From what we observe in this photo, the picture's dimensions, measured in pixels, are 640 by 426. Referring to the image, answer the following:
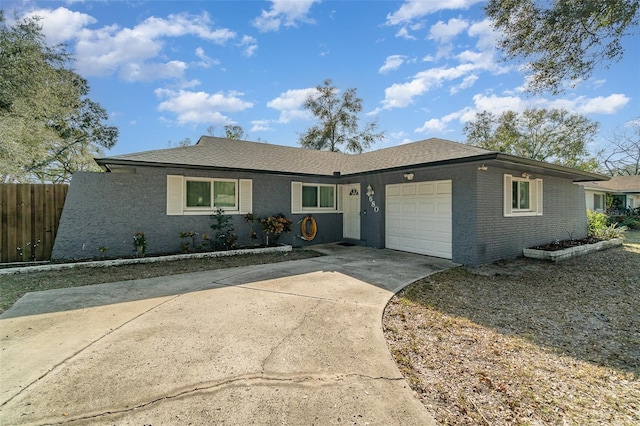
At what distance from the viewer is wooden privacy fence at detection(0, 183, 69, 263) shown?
7.02m

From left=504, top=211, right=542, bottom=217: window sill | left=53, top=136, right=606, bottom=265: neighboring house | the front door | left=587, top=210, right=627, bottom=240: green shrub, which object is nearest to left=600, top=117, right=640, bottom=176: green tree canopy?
left=587, top=210, right=627, bottom=240: green shrub

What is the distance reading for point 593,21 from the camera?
21.1 ft

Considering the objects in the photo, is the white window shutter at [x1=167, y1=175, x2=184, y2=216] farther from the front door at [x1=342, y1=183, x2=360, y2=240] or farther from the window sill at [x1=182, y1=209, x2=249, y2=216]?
the front door at [x1=342, y1=183, x2=360, y2=240]

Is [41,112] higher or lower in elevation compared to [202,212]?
higher

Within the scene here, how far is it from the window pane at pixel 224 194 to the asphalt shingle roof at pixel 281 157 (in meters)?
0.74

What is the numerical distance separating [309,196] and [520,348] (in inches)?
324

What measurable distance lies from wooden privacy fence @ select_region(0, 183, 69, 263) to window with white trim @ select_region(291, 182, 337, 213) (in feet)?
20.8

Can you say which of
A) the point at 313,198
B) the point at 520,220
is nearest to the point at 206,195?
the point at 313,198

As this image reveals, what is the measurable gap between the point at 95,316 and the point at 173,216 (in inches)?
179

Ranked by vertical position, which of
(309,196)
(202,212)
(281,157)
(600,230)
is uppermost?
(281,157)

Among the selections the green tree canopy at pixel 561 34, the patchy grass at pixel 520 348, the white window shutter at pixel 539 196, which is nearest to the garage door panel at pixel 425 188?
the patchy grass at pixel 520 348

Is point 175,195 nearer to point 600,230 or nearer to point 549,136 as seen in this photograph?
point 600,230

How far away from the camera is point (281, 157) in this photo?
1124 cm

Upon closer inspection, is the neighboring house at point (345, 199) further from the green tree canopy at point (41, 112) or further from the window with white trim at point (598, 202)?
the window with white trim at point (598, 202)
